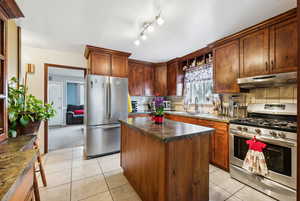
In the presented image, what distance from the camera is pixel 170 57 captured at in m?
3.94

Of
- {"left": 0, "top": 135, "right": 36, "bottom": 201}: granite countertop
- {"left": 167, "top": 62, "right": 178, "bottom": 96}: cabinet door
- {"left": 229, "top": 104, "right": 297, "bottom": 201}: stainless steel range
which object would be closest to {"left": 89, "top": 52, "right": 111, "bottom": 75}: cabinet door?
{"left": 167, "top": 62, "right": 178, "bottom": 96}: cabinet door

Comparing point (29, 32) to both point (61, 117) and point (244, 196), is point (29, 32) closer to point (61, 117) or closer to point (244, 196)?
point (244, 196)

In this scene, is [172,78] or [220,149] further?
[172,78]

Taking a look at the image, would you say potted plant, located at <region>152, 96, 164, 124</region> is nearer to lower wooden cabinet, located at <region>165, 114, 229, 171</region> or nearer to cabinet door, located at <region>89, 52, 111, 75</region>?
lower wooden cabinet, located at <region>165, 114, 229, 171</region>

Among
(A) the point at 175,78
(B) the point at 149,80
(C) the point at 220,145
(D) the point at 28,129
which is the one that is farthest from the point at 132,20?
(C) the point at 220,145

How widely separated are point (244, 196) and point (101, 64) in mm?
3457

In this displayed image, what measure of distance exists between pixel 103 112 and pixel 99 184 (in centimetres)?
145

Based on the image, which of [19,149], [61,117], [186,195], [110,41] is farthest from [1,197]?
[61,117]

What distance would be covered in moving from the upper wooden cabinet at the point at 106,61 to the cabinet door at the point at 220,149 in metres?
2.50

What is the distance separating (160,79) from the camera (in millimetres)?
4418

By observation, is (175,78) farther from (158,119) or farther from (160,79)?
(158,119)

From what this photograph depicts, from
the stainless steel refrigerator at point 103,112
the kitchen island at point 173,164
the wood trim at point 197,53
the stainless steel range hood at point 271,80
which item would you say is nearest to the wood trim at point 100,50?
the stainless steel refrigerator at point 103,112

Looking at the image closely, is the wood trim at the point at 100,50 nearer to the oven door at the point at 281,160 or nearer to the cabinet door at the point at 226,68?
the cabinet door at the point at 226,68

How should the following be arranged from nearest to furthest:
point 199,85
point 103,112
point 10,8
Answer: point 10,8 < point 103,112 < point 199,85
